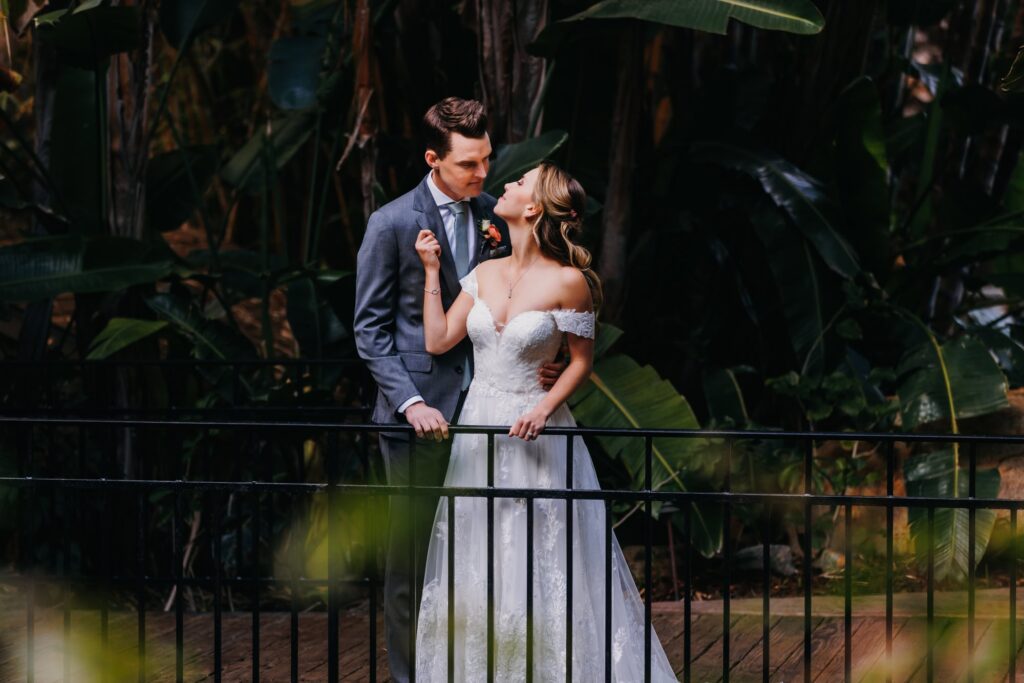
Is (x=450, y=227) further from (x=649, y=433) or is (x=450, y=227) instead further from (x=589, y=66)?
(x=589, y=66)

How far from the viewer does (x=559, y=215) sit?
12.9ft

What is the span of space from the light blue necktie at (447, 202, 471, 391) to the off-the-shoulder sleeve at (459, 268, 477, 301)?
0.29 ft

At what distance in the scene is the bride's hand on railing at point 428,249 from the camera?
3.94 m

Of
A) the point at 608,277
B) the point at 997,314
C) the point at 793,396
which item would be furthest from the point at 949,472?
the point at 997,314

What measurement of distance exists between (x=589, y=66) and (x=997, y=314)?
3649mm

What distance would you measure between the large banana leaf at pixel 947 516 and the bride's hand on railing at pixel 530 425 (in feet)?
7.12

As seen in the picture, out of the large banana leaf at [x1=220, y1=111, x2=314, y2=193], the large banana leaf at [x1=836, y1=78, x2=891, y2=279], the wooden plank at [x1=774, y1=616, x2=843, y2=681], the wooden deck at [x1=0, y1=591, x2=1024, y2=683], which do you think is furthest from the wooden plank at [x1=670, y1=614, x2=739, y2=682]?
the large banana leaf at [x1=220, y1=111, x2=314, y2=193]

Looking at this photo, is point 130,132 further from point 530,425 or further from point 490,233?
point 530,425

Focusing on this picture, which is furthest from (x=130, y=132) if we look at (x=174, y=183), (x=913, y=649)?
(x=913, y=649)

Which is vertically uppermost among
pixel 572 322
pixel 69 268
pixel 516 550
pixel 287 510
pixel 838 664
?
pixel 572 322

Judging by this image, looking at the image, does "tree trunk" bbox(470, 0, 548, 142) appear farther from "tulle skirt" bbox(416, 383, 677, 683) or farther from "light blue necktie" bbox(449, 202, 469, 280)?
"tulle skirt" bbox(416, 383, 677, 683)

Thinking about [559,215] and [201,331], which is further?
[201,331]

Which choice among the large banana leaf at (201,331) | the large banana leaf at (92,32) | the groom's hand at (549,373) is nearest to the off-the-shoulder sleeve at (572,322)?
the groom's hand at (549,373)

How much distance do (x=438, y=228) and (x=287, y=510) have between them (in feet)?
9.14
